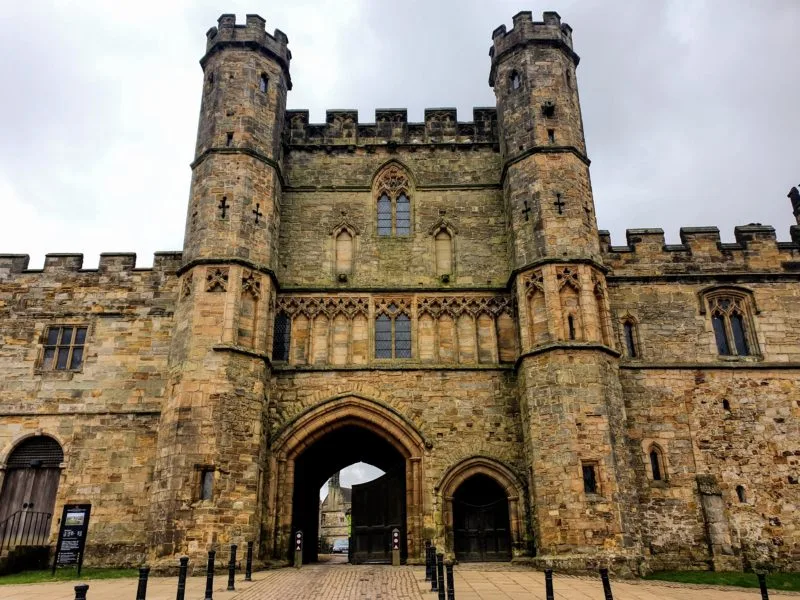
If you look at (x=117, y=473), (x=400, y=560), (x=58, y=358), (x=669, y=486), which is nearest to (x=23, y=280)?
(x=58, y=358)

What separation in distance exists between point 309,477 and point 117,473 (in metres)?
5.07

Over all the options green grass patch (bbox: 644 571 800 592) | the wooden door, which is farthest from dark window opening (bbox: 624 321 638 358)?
the wooden door

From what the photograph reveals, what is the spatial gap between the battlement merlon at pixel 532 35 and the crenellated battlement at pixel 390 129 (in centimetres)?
174

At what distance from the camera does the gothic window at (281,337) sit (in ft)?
53.6

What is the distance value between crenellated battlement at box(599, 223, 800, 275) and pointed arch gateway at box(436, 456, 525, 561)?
6.17 m

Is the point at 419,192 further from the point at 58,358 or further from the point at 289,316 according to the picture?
the point at 58,358

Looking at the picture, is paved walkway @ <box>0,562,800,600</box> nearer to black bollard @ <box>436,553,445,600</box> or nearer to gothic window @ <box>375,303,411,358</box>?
black bollard @ <box>436,553,445,600</box>

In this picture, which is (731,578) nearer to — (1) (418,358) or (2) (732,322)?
(2) (732,322)

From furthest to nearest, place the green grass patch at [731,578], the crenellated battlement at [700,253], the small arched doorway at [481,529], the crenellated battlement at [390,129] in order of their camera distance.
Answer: the crenellated battlement at [390,129]
the crenellated battlement at [700,253]
the small arched doorway at [481,529]
the green grass patch at [731,578]

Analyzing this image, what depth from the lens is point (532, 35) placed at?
18.1 m

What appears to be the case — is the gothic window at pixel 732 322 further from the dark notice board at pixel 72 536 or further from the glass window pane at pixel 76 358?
the glass window pane at pixel 76 358

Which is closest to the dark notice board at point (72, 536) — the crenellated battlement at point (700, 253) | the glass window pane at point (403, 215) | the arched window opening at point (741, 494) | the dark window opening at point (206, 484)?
the dark window opening at point (206, 484)

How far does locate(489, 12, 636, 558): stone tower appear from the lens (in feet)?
44.0

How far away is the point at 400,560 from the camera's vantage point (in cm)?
1477
